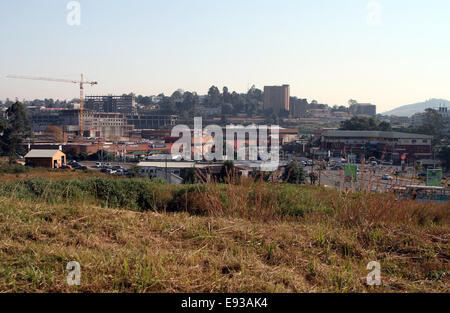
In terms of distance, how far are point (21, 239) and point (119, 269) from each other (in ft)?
2.60

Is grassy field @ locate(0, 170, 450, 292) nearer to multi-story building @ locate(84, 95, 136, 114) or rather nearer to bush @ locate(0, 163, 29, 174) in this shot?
bush @ locate(0, 163, 29, 174)

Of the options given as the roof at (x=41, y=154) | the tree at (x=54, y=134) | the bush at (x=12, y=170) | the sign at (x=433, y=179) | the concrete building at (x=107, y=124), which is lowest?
the bush at (x=12, y=170)

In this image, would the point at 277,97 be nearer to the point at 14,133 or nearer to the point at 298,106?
the point at 298,106

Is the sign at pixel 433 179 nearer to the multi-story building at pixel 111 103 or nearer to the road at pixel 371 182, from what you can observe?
the road at pixel 371 182

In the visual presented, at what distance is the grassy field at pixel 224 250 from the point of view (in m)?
1.54

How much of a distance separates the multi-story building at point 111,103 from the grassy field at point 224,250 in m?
39.8

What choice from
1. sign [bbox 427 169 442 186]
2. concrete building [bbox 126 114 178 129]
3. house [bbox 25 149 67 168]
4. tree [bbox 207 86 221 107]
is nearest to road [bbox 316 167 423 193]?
sign [bbox 427 169 442 186]

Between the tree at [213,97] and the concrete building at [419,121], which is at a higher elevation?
the tree at [213,97]

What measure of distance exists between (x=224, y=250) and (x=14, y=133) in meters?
15.6

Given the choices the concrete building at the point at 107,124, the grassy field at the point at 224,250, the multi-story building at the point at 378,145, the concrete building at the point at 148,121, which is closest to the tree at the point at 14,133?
the concrete building at the point at 107,124

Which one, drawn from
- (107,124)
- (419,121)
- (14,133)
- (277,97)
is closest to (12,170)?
(14,133)

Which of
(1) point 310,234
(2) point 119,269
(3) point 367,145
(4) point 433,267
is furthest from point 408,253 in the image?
(3) point 367,145

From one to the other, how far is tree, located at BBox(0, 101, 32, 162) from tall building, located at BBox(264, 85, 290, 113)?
90.5 ft

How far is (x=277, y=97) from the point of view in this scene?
4019cm
